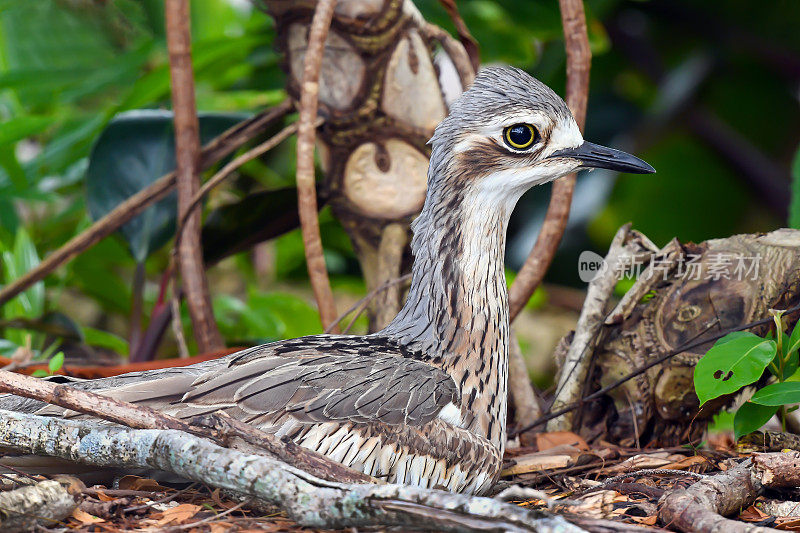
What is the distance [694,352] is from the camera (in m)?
2.43

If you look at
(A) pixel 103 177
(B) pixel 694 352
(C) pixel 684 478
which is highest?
(A) pixel 103 177

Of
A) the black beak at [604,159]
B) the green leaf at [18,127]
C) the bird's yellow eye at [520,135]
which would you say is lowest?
A: the black beak at [604,159]

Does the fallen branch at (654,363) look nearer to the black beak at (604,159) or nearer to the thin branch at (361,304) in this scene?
the black beak at (604,159)

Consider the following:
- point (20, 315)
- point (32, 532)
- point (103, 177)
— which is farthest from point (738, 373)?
point (20, 315)

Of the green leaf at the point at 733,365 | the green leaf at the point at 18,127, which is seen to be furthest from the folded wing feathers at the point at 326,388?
the green leaf at the point at 18,127

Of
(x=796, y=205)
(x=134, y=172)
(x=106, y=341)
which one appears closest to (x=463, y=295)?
(x=796, y=205)

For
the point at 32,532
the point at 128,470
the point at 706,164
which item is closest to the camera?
the point at 32,532

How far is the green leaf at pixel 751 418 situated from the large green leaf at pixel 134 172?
87.1 inches

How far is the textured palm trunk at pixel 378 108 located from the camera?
2.93m

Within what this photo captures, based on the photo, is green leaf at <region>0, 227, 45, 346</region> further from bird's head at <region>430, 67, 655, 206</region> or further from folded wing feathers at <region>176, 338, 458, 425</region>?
bird's head at <region>430, 67, 655, 206</region>

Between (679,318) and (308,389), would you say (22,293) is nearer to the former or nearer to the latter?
(308,389)

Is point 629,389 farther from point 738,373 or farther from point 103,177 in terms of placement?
point 103,177

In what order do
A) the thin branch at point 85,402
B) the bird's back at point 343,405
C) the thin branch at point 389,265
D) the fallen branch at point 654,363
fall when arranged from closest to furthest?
the thin branch at point 85,402 < the bird's back at point 343,405 < the fallen branch at point 654,363 < the thin branch at point 389,265

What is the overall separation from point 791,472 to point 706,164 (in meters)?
4.14
